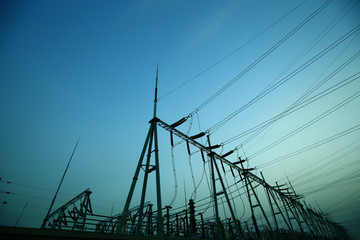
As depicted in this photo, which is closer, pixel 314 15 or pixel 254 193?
pixel 314 15

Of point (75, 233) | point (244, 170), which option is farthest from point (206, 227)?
point (75, 233)

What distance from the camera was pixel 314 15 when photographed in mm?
9281

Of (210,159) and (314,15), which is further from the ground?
(314,15)

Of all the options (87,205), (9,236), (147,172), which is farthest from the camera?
(87,205)

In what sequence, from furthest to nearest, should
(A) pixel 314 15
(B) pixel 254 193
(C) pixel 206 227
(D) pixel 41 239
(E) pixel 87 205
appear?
1. (C) pixel 206 227
2. (B) pixel 254 193
3. (E) pixel 87 205
4. (A) pixel 314 15
5. (D) pixel 41 239

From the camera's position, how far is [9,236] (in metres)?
2.86

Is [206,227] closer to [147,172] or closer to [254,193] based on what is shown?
[254,193]

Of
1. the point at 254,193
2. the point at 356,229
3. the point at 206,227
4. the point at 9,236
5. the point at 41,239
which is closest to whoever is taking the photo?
the point at 9,236

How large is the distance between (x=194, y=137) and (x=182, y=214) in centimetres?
918

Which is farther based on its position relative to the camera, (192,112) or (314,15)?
(192,112)

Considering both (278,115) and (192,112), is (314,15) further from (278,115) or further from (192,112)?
(192,112)

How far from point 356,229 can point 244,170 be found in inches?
4979

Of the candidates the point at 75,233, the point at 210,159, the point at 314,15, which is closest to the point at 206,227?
the point at 210,159

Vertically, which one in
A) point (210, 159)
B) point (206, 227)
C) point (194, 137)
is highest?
point (194, 137)
